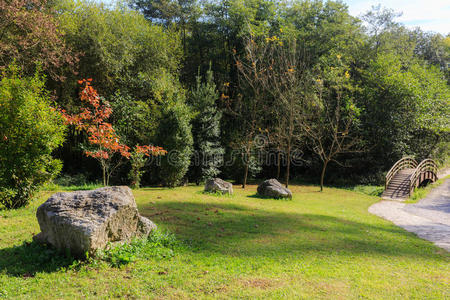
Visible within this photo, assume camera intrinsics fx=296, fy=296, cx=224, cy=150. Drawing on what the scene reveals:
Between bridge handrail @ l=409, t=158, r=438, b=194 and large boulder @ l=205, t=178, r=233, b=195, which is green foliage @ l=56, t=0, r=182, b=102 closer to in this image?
large boulder @ l=205, t=178, r=233, b=195

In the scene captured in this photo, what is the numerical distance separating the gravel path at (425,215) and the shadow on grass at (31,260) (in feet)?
27.4

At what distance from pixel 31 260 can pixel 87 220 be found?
1.06 meters

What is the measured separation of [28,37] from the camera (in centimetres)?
1164

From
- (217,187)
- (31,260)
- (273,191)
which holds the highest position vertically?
(217,187)

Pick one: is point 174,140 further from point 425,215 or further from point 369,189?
point 369,189

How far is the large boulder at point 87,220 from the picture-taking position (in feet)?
14.6

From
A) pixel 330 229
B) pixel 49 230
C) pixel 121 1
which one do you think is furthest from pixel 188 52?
pixel 49 230

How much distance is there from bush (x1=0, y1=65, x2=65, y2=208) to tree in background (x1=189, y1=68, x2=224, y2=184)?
874 centimetres

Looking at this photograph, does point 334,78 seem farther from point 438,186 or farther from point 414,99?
point 438,186

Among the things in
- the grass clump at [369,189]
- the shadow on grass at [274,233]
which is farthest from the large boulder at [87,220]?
the grass clump at [369,189]

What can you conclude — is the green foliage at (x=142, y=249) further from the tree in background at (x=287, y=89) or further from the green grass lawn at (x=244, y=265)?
the tree in background at (x=287, y=89)

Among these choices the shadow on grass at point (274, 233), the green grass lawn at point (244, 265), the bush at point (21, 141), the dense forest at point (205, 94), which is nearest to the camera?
the green grass lawn at point (244, 265)

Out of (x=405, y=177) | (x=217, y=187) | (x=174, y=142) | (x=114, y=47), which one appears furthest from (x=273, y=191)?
(x=114, y=47)

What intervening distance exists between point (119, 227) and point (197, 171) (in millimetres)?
11293
